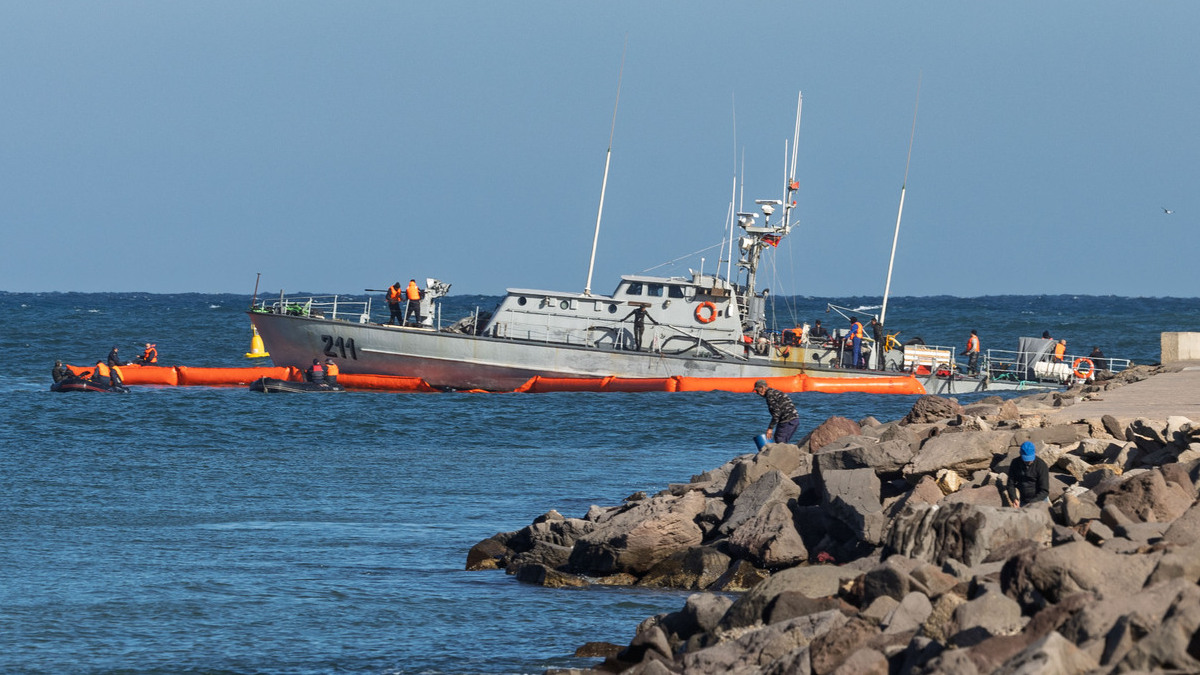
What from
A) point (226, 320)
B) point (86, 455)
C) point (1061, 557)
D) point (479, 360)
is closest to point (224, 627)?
point (1061, 557)

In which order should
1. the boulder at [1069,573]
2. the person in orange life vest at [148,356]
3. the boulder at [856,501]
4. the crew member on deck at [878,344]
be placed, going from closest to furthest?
the boulder at [1069,573] → the boulder at [856,501] → the crew member on deck at [878,344] → the person in orange life vest at [148,356]

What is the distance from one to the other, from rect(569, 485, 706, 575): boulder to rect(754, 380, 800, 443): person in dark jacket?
3247 mm

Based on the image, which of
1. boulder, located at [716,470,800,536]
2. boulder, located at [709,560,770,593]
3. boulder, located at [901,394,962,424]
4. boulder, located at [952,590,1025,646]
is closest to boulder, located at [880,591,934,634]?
boulder, located at [952,590,1025,646]

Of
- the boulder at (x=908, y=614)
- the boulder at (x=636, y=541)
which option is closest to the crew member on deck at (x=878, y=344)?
the boulder at (x=636, y=541)

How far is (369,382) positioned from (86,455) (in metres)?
12.2

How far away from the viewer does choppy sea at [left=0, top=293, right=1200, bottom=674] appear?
10.7m

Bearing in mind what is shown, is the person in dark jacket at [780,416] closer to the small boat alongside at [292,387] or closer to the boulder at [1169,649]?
the boulder at [1169,649]

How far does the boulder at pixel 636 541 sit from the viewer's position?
41.8ft

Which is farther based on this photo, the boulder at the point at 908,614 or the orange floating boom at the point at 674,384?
the orange floating boom at the point at 674,384

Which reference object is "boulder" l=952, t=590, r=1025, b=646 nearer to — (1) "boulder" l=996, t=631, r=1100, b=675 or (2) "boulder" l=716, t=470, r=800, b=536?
(1) "boulder" l=996, t=631, r=1100, b=675

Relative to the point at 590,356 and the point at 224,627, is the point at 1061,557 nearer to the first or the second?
the point at 224,627

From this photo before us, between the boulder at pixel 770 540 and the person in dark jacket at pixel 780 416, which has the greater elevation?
the person in dark jacket at pixel 780 416

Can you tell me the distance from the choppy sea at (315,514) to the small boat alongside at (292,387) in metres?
0.68

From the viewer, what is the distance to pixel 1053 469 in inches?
500
